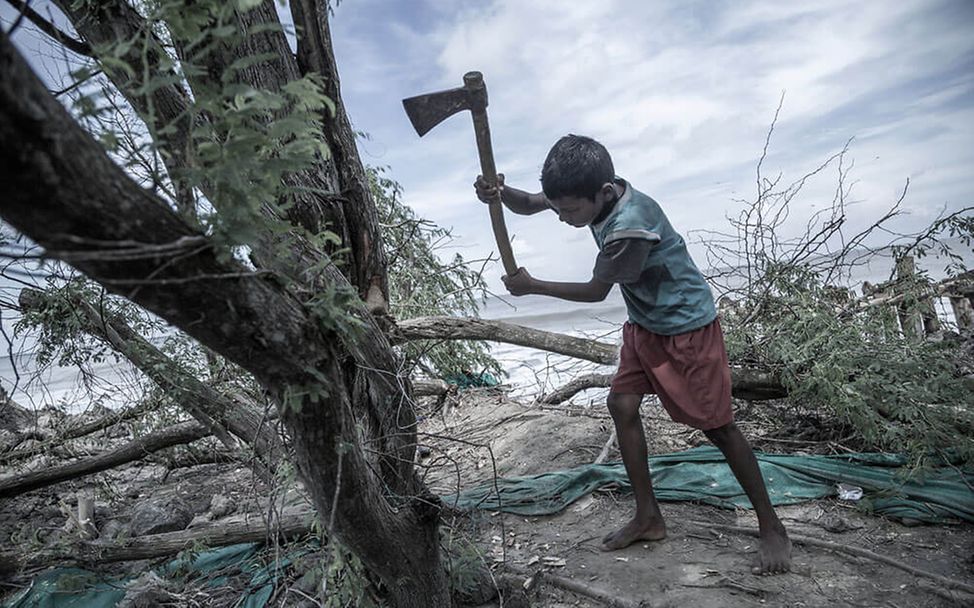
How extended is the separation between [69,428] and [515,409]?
3.81m

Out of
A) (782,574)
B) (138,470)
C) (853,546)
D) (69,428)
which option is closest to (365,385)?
(782,574)

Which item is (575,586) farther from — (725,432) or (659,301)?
(659,301)

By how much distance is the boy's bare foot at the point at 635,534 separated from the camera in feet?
9.46

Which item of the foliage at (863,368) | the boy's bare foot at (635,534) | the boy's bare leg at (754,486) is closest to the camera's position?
the boy's bare leg at (754,486)

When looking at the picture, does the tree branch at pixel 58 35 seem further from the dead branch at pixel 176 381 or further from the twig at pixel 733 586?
the twig at pixel 733 586

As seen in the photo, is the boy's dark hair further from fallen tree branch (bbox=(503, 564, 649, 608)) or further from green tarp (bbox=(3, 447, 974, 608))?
fallen tree branch (bbox=(503, 564, 649, 608))

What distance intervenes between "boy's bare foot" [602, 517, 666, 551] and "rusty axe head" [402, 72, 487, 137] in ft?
7.38

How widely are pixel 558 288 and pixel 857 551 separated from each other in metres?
1.81

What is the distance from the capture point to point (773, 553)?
8.45 feet

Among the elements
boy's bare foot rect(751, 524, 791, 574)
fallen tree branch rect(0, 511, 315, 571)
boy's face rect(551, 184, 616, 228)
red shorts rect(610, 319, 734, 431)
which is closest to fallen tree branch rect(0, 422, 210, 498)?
fallen tree branch rect(0, 511, 315, 571)

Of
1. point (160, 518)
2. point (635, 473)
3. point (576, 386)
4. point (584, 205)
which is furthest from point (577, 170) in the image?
point (160, 518)

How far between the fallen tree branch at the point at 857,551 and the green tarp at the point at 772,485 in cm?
29

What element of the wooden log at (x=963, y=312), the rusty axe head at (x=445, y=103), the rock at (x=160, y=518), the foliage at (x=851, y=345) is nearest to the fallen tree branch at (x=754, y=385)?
the foliage at (x=851, y=345)

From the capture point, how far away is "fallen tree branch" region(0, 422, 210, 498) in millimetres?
3996
